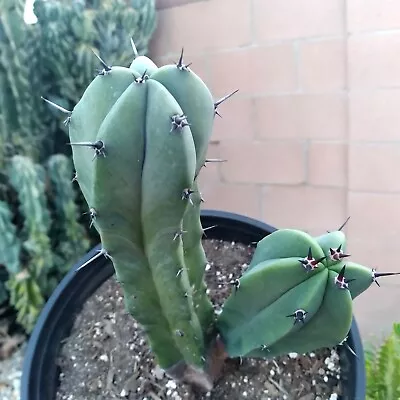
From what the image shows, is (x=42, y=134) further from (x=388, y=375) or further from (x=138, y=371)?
(x=388, y=375)

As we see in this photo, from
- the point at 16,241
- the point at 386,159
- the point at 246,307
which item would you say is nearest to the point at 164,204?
the point at 246,307

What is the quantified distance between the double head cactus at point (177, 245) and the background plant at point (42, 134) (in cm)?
45

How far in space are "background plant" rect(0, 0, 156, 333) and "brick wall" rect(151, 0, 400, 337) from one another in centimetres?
24

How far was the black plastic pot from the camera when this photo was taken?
30.5 inches

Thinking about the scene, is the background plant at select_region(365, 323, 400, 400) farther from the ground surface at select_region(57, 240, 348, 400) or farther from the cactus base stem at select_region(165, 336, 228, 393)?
the cactus base stem at select_region(165, 336, 228, 393)

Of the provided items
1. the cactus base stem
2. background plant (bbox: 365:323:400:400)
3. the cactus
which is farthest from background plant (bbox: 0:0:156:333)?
background plant (bbox: 365:323:400:400)

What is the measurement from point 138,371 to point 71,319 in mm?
157

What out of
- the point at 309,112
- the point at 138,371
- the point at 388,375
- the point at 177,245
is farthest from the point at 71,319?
the point at 309,112

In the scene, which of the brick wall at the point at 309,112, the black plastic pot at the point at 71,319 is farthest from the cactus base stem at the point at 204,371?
the brick wall at the point at 309,112

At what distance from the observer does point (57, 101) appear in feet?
3.72

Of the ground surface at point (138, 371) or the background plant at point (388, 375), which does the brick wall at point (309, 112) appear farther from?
the ground surface at point (138, 371)

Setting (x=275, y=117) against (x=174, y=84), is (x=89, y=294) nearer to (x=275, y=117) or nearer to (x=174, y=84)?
(x=174, y=84)

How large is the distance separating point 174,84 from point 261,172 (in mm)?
825

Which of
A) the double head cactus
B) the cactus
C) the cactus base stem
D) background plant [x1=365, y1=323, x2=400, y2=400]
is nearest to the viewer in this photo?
the double head cactus
